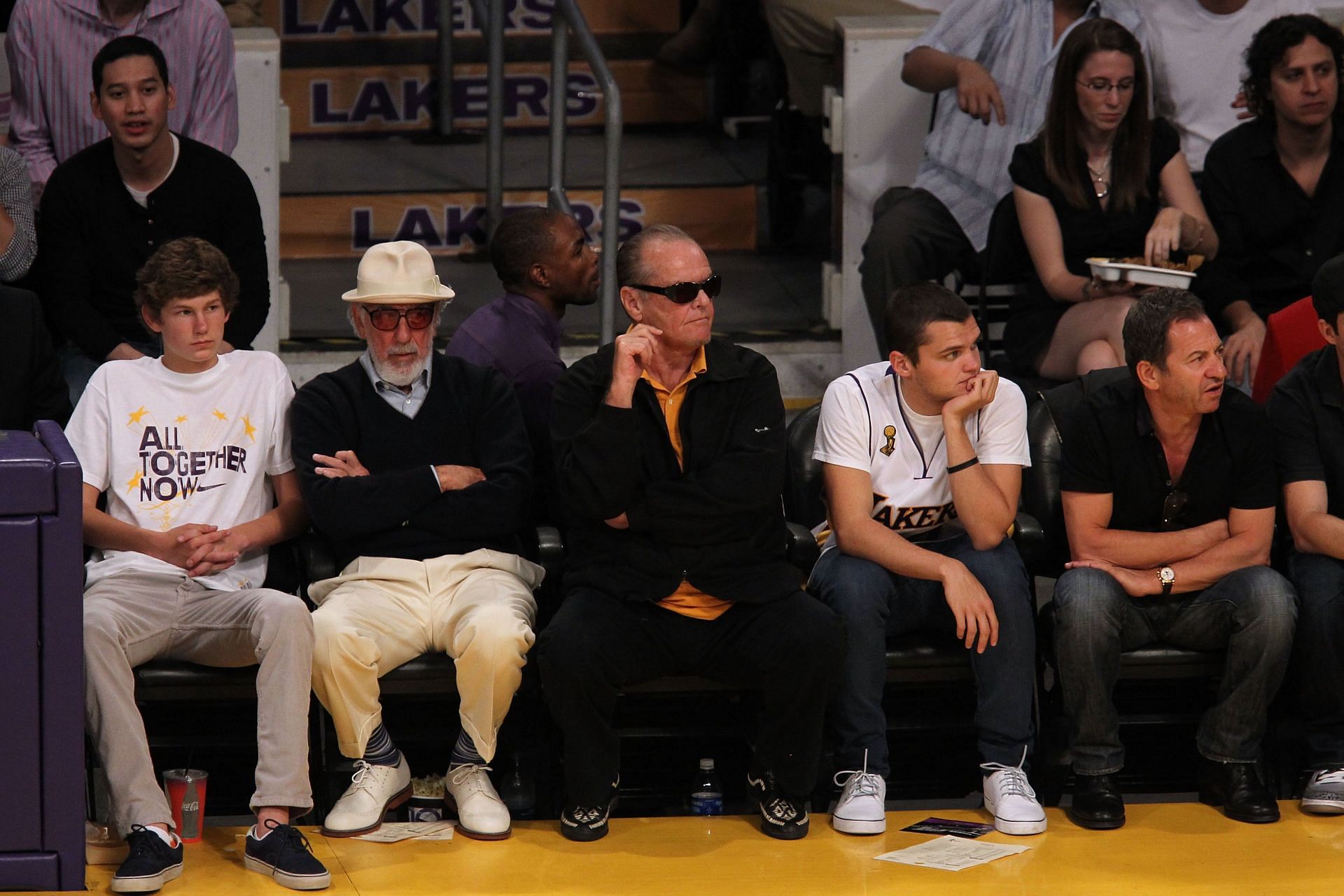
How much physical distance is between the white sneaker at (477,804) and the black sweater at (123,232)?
142 cm

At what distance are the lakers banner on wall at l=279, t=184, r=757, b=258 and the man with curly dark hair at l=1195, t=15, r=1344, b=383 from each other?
1.98 m

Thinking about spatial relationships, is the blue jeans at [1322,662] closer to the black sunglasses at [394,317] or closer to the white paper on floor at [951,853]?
the white paper on floor at [951,853]

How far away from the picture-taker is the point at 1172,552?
13.5 feet

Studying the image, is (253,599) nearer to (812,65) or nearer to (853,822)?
(853,822)

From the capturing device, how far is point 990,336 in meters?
5.86

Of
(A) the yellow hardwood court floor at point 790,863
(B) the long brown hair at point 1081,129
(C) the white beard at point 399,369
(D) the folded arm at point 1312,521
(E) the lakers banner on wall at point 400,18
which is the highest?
(E) the lakers banner on wall at point 400,18

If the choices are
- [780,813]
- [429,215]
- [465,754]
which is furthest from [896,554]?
[429,215]

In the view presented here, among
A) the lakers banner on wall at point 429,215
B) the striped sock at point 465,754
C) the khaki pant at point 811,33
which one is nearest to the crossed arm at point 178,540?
the striped sock at point 465,754

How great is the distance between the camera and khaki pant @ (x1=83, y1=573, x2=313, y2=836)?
362 centimetres

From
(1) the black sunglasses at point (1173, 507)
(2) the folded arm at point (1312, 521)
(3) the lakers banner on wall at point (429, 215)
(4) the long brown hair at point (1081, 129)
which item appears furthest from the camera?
(3) the lakers banner on wall at point (429, 215)

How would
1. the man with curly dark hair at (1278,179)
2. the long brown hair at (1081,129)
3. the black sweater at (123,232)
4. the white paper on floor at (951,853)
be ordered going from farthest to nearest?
the man with curly dark hair at (1278,179), the long brown hair at (1081,129), the black sweater at (123,232), the white paper on floor at (951,853)

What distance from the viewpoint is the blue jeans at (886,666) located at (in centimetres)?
394

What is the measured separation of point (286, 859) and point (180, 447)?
3.12 feet

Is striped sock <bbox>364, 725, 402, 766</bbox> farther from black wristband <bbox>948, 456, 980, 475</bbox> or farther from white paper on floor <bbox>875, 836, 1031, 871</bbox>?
black wristband <bbox>948, 456, 980, 475</bbox>
